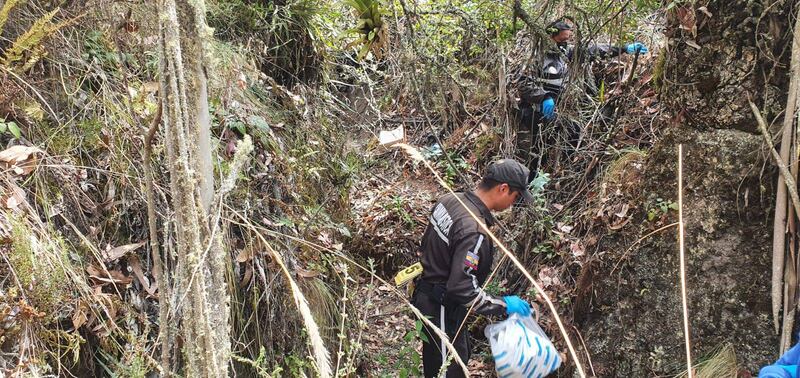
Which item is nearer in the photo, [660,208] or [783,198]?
[783,198]

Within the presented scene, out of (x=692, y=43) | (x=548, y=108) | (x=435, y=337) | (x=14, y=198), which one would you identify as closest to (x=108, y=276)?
(x=14, y=198)

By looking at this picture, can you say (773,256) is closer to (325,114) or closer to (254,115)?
(254,115)

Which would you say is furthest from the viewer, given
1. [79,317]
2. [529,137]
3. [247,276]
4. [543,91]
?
[529,137]

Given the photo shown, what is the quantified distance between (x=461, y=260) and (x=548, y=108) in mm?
2762

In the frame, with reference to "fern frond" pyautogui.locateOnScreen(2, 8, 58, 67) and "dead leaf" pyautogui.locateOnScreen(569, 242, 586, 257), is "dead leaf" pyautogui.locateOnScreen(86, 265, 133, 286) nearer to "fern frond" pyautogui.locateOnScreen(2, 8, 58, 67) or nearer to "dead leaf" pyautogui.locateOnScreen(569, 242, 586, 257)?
"fern frond" pyautogui.locateOnScreen(2, 8, 58, 67)

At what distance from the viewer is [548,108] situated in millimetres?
5602

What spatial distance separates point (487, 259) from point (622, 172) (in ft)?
4.23

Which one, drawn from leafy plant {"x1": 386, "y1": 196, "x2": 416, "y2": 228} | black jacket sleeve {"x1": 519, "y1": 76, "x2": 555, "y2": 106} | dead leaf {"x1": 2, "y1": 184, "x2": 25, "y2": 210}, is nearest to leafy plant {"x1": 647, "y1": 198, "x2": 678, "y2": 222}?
black jacket sleeve {"x1": 519, "y1": 76, "x2": 555, "y2": 106}

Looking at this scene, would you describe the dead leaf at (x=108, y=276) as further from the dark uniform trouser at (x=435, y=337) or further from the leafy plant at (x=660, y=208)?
the leafy plant at (x=660, y=208)

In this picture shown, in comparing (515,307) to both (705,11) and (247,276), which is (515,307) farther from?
(705,11)

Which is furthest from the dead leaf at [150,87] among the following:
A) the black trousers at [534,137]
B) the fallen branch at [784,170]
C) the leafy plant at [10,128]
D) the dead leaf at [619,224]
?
the black trousers at [534,137]

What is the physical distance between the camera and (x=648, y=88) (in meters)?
4.98

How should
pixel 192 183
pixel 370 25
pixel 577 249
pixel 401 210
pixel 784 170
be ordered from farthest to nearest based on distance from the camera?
1. pixel 401 210
2. pixel 370 25
3. pixel 577 249
4. pixel 784 170
5. pixel 192 183

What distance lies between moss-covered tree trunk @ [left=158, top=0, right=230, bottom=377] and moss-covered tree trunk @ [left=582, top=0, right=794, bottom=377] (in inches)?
102
